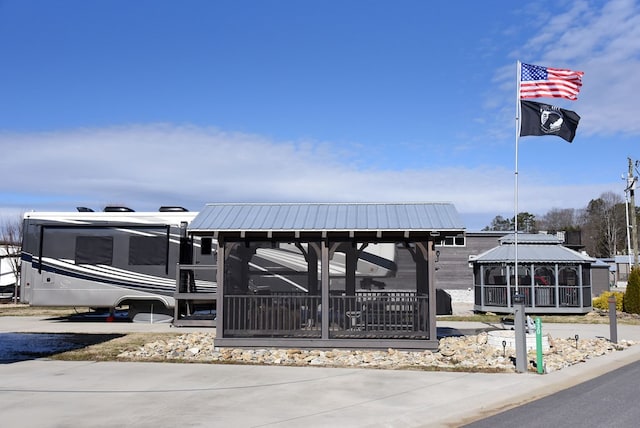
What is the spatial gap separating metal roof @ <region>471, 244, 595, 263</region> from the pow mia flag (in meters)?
9.26

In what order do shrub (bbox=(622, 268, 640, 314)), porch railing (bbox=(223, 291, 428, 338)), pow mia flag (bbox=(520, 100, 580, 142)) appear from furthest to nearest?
shrub (bbox=(622, 268, 640, 314)), pow mia flag (bbox=(520, 100, 580, 142)), porch railing (bbox=(223, 291, 428, 338))

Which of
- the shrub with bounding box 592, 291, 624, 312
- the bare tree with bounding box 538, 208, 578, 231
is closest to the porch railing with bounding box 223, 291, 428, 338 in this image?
the shrub with bounding box 592, 291, 624, 312

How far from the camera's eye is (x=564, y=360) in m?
12.1

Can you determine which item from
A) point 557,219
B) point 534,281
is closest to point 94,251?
point 534,281

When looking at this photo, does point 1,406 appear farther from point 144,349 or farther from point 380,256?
point 380,256

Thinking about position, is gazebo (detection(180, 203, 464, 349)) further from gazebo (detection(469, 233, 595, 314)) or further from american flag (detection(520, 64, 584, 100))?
gazebo (detection(469, 233, 595, 314))

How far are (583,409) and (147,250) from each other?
A: 1444 cm

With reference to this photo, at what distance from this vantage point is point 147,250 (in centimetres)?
1889

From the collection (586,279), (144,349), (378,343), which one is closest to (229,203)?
(144,349)

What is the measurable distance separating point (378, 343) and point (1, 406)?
24.9 ft

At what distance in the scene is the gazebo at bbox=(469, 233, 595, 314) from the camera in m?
24.1

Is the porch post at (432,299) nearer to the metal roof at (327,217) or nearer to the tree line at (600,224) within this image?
the metal roof at (327,217)

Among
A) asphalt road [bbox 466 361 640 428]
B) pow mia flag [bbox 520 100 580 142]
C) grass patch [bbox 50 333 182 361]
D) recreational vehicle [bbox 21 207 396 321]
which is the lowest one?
Answer: asphalt road [bbox 466 361 640 428]

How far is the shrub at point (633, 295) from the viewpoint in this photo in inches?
926
